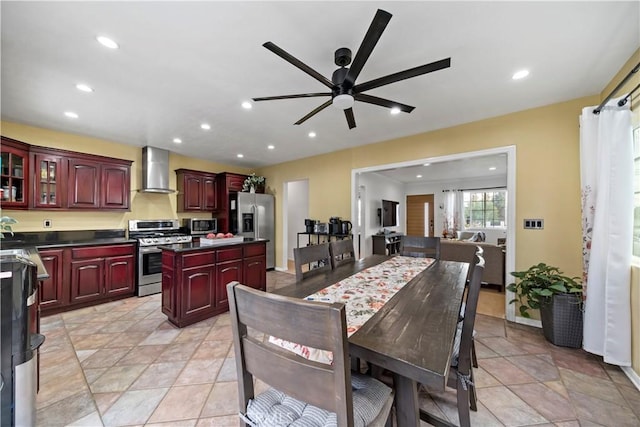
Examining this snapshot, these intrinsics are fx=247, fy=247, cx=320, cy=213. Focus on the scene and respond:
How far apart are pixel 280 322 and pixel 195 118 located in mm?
3215

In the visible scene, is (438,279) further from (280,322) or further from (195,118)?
(195,118)

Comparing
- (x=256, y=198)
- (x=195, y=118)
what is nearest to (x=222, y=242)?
(x=195, y=118)

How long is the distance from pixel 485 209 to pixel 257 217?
660 centimetres

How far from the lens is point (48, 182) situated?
11.3 feet

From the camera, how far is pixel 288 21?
1.61m

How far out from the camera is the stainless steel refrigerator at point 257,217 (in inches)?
204

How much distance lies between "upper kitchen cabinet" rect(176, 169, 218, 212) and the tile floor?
260 centimetres

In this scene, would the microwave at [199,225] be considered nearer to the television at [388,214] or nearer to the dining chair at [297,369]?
the television at [388,214]

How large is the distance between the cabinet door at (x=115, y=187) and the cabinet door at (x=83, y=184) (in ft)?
0.23

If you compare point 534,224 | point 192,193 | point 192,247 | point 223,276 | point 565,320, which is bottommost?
point 565,320

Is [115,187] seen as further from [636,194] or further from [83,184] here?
[636,194]

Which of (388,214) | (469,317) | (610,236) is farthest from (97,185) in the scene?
(388,214)

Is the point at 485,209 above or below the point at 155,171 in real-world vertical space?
below

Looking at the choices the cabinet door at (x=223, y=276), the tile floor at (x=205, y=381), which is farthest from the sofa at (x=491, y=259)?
the cabinet door at (x=223, y=276)
